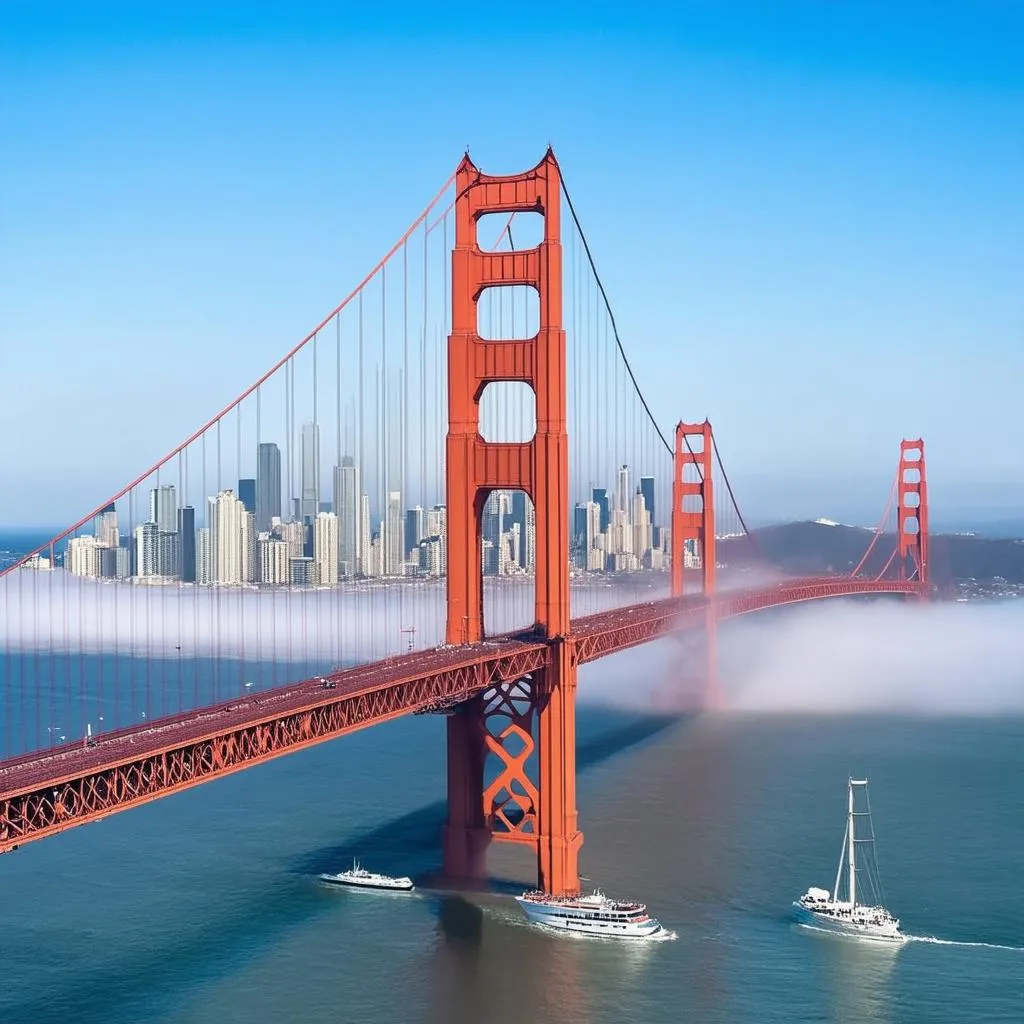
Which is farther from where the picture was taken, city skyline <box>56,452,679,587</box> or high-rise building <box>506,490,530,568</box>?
high-rise building <box>506,490,530,568</box>

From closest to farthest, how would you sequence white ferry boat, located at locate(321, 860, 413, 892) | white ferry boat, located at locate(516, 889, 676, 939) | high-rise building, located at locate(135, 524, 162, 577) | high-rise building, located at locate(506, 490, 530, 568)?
white ferry boat, located at locate(516, 889, 676, 939)
white ferry boat, located at locate(321, 860, 413, 892)
high-rise building, located at locate(135, 524, 162, 577)
high-rise building, located at locate(506, 490, 530, 568)

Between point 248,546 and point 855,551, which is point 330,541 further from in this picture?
point 855,551

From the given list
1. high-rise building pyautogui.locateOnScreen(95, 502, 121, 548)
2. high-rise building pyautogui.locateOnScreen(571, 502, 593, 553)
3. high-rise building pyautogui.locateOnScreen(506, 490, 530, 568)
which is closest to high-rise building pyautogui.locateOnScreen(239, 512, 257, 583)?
high-rise building pyautogui.locateOnScreen(95, 502, 121, 548)

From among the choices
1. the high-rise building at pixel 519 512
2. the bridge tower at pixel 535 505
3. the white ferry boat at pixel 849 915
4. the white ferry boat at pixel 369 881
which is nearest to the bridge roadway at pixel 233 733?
the bridge tower at pixel 535 505

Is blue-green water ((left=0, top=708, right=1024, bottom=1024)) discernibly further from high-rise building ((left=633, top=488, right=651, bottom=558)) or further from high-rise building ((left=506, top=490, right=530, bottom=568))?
high-rise building ((left=633, top=488, right=651, bottom=558))

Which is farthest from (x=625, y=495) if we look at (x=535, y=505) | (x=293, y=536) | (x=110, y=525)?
(x=535, y=505)
